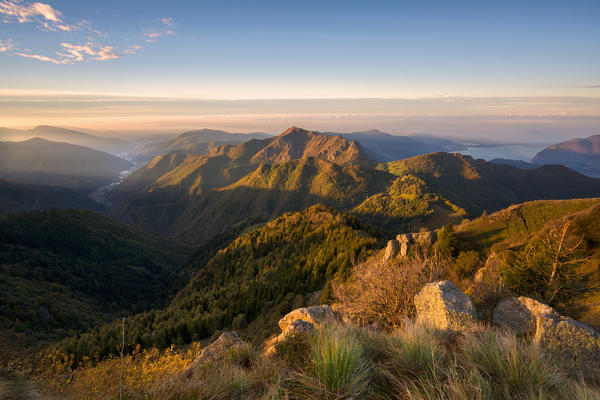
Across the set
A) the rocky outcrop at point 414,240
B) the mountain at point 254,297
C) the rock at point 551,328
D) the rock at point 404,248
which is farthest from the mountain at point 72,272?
the rock at point 551,328

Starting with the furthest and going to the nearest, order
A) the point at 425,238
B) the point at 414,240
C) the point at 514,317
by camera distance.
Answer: the point at 414,240 < the point at 425,238 < the point at 514,317

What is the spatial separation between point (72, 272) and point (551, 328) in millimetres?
161335

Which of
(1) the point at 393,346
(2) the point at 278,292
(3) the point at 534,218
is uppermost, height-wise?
(1) the point at 393,346

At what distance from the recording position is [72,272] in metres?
118

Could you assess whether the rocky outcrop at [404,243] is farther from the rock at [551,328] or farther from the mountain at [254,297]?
the rock at [551,328]

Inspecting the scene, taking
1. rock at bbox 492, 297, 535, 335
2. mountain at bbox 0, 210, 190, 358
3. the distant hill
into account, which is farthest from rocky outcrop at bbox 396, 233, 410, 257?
mountain at bbox 0, 210, 190, 358

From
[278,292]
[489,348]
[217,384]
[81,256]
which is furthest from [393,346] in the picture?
[81,256]

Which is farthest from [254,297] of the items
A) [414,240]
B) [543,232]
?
[543,232]

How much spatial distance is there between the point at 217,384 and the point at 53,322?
3401 inches

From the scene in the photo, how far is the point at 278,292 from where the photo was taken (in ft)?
163

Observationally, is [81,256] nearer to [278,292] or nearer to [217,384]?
[278,292]

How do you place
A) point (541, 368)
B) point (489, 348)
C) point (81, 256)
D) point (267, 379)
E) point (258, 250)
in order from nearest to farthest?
point (541, 368)
point (489, 348)
point (267, 379)
point (258, 250)
point (81, 256)

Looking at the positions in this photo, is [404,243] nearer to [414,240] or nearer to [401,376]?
[414,240]

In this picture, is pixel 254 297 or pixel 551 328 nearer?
pixel 551 328
